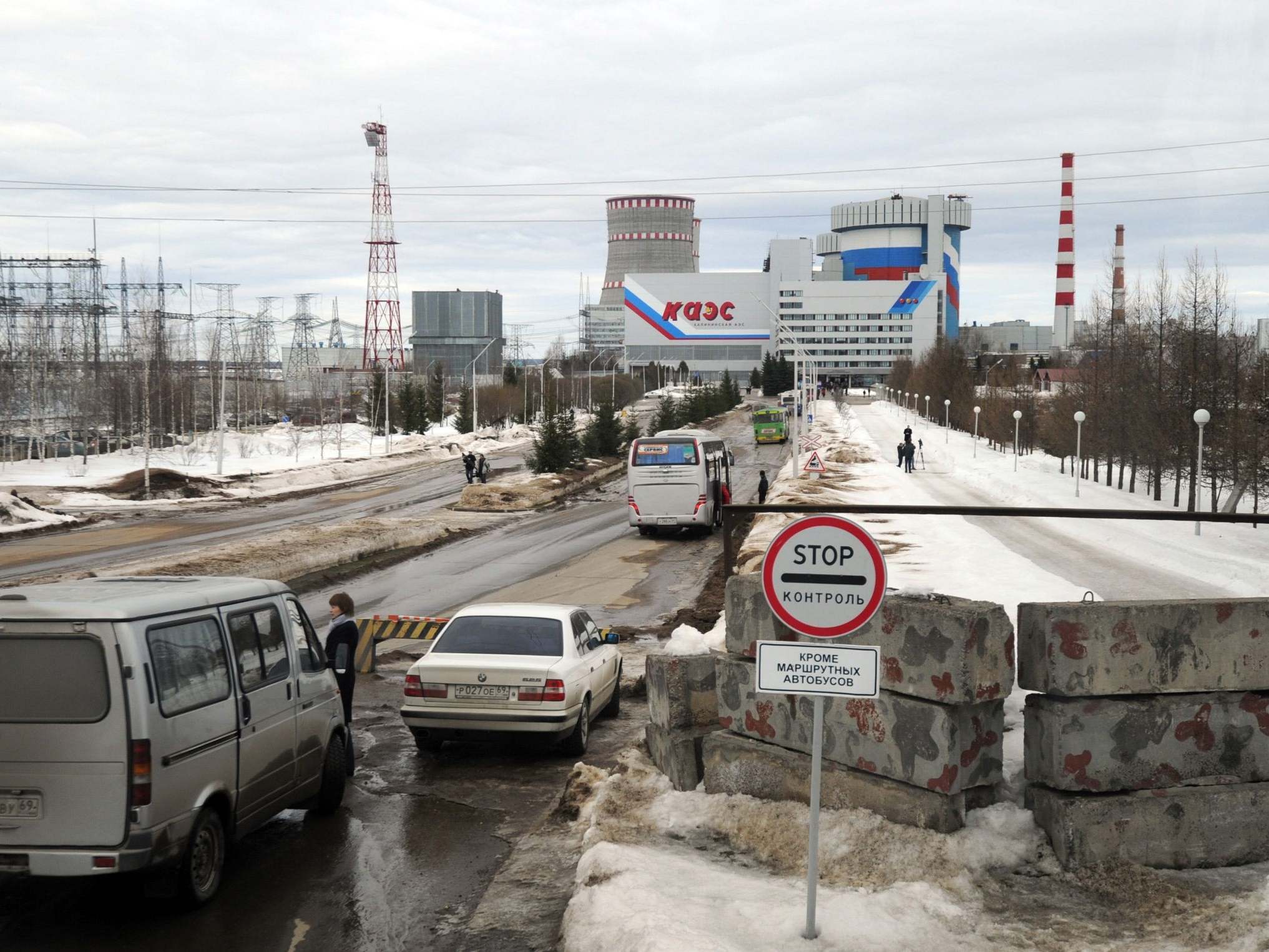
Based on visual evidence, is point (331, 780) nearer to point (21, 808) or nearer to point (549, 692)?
point (549, 692)

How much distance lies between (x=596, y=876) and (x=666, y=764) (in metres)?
2.24

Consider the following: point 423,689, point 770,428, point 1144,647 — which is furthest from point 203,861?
point 770,428

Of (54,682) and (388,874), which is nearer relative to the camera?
(54,682)

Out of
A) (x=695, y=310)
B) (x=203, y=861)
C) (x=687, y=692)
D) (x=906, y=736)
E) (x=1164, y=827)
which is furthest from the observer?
(x=695, y=310)

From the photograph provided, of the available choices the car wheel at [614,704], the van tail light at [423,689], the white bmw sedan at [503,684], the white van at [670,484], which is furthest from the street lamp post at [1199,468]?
the van tail light at [423,689]

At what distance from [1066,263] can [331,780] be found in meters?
160

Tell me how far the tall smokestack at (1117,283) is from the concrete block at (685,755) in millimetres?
48898

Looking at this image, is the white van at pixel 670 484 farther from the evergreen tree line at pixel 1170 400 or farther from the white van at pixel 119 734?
the white van at pixel 119 734

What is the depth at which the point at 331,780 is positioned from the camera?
9.40m

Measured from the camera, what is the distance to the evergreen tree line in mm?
35125

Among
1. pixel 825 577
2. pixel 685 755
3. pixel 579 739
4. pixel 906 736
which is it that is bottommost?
pixel 579 739

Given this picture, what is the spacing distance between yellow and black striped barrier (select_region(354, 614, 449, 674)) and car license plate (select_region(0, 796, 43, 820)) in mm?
9313

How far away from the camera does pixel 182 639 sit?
283 inches

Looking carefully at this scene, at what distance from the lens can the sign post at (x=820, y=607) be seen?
18.2 ft
